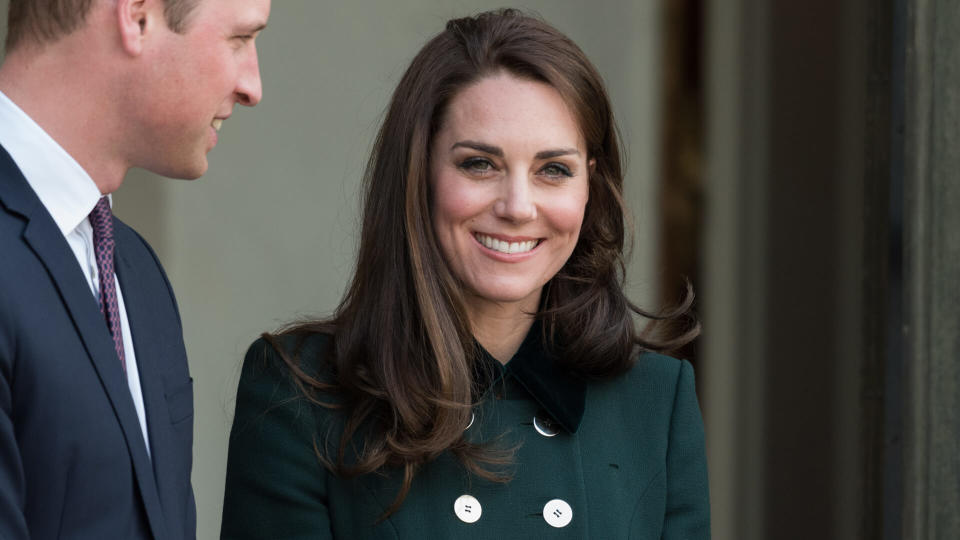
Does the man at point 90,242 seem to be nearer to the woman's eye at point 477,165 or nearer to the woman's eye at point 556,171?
the woman's eye at point 477,165

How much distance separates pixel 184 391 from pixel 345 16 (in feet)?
8.90

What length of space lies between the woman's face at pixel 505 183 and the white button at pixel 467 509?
14.0 inches

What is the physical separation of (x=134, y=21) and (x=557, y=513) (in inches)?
44.6

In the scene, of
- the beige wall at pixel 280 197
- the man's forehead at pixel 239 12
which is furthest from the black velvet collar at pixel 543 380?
the beige wall at pixel 280 197

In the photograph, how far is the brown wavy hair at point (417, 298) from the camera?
2.23 meters

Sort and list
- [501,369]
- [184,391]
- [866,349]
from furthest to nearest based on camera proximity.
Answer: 1. [866,349]
2. [501,369]
3. [184,391]

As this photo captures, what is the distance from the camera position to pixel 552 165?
7.54ft

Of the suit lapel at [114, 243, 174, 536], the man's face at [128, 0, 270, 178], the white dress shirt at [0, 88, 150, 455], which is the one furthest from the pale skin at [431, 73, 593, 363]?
the white dress shirt at [0, 88, 150, 455]

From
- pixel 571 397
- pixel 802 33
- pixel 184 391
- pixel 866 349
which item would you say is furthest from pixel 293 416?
pixel 802 33

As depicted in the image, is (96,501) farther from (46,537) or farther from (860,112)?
(860,112)

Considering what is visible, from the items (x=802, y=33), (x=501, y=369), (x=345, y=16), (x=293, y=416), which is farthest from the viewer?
(x=345, y=16)

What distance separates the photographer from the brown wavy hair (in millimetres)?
2234

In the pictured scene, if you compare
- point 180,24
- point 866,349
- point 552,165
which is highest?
point 180,24

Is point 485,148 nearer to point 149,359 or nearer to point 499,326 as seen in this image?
point 499,326
